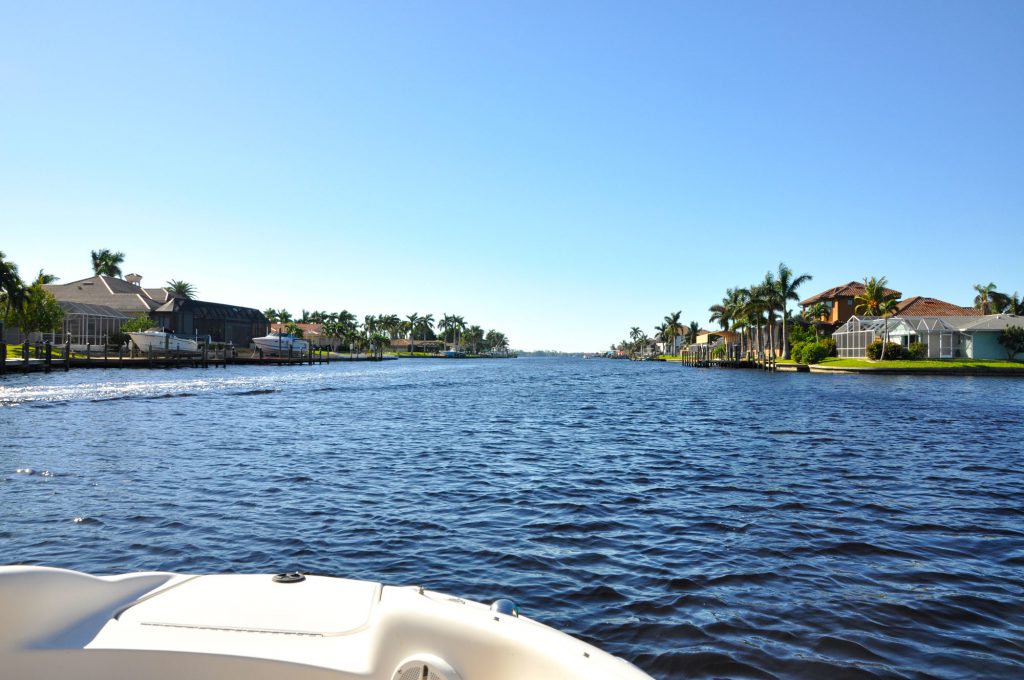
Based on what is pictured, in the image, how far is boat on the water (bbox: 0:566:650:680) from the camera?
2916mm

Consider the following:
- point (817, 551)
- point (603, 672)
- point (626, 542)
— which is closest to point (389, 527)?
point (626, 542)

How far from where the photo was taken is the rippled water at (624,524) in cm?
585

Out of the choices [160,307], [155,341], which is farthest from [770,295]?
[160,307]

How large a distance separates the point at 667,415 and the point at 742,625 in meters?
22.1

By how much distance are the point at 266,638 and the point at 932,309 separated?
358ft

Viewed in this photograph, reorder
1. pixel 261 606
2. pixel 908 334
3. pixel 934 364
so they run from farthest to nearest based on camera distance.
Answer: pixel 908 334, pixel 934 364, pixel 261 606

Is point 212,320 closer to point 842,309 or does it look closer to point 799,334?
point 799,334

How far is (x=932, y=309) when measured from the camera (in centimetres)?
9144

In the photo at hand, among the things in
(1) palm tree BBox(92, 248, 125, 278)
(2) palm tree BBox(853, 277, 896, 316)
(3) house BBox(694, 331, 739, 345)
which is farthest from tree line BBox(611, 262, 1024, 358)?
(1) palm tree BBox(92, 248, 125, 278)

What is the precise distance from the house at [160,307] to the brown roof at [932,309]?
105m

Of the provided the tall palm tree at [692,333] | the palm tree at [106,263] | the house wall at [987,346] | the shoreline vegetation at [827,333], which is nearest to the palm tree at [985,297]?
the shoreline vegetation at [827,333]

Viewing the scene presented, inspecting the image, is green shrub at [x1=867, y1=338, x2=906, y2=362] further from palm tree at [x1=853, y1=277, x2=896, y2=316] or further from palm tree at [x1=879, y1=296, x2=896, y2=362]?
palm tree at [x1=853, y1=277, x2=896, y2=316]

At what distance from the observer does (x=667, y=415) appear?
27516 mm

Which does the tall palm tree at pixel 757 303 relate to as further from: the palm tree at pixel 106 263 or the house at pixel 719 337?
the palm tree at pixel 106 263
